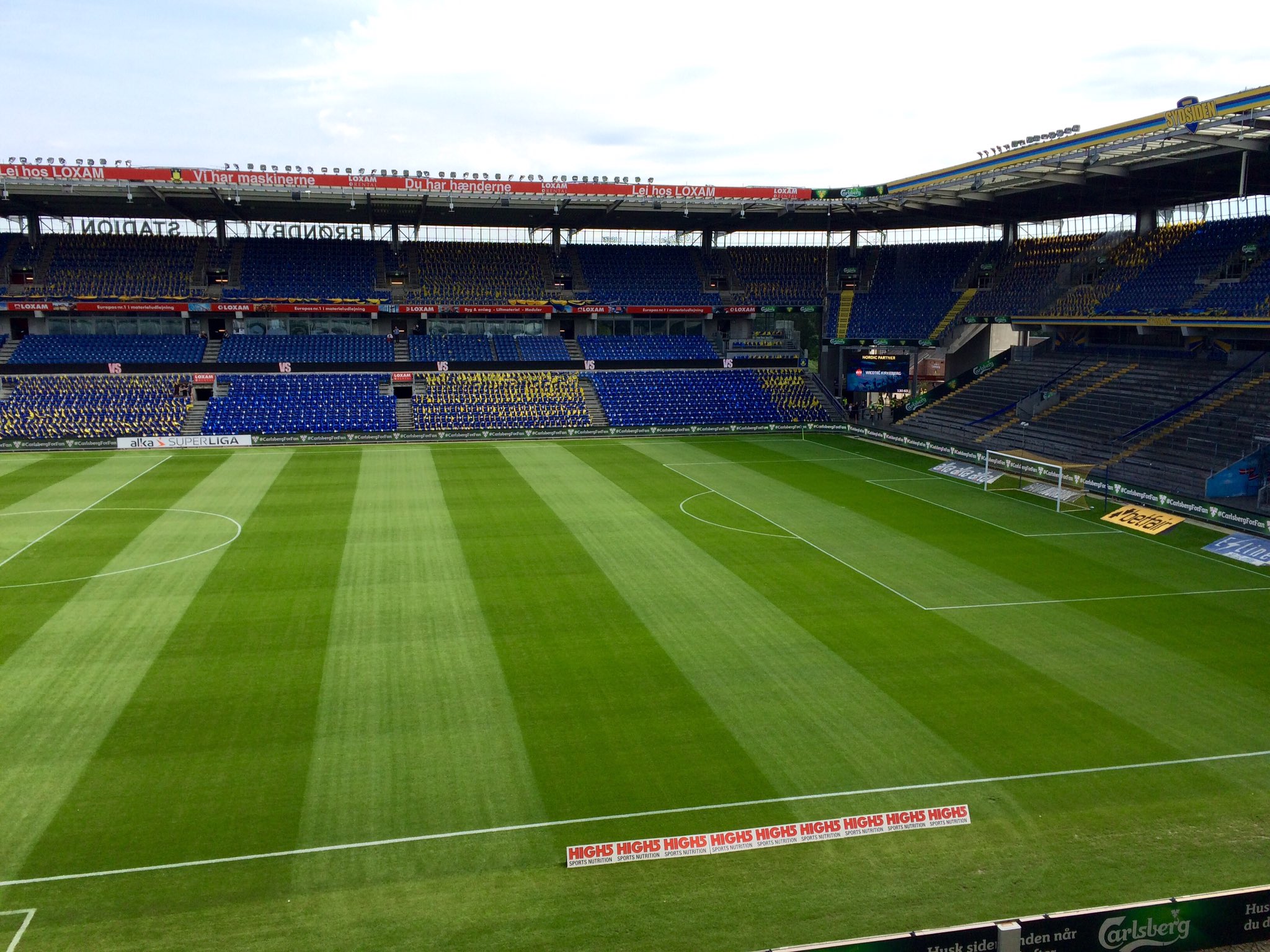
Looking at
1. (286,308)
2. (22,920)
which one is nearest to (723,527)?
(22,920)

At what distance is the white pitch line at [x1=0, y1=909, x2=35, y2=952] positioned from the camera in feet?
35.2

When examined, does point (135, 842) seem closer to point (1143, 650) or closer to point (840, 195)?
point (1143, 650)

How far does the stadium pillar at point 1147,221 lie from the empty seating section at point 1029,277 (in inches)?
119

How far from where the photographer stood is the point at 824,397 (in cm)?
6506

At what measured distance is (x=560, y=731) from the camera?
1620 cm

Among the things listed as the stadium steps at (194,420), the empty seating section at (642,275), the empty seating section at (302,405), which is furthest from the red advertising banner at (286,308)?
the empty seating section at (642,275)

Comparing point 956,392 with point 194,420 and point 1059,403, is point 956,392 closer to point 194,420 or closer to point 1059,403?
point 1059,403

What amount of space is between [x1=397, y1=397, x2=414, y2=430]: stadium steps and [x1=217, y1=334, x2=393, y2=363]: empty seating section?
4400mm

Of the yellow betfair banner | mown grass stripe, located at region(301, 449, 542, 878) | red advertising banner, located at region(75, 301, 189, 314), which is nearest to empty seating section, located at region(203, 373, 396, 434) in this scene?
red advertising banner, located at region(75, 301, 189, 314)

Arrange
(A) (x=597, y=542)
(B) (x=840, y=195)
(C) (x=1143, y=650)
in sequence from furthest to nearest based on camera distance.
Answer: (B) (x=840, y=195), (A) (x=597, y=542), (C) (x=1143, y=650)

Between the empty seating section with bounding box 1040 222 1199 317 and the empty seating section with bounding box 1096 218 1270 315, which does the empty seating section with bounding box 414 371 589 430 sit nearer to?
the empty seating section with bounding box 1040 222 1199 317

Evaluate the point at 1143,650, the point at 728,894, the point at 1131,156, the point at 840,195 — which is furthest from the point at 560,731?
the point at 840,195

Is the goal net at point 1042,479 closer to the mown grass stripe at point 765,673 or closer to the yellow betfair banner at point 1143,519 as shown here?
the yellow betfair banner at point 1143,519

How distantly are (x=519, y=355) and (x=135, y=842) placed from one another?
53.9 m
